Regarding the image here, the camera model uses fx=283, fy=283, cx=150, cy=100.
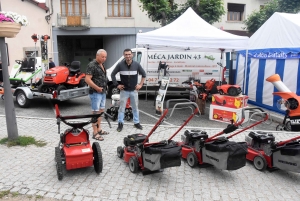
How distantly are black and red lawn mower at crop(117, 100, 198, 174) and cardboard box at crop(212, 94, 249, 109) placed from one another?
3584 mm

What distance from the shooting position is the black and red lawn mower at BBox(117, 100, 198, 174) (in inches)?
147

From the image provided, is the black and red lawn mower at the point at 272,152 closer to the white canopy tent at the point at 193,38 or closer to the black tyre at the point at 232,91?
the black tyre at the point at 232,91

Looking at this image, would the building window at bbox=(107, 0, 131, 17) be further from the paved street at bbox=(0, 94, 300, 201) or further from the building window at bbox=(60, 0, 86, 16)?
the paved street at bbox=(0, 94, 300, 201)

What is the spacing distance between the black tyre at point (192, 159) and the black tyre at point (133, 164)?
881 millimetres

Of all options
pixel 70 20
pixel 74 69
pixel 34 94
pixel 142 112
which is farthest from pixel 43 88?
pixel 70 20

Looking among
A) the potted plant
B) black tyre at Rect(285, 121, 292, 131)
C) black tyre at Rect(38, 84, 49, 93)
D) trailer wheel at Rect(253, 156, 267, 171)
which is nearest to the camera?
→ trailer wheel at Rect(253, 156, 267, 171)

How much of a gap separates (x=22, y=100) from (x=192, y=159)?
6454mm

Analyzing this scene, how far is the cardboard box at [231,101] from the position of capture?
23.8 feet

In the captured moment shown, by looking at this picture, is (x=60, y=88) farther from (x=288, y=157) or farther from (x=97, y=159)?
(x=288, y=157)

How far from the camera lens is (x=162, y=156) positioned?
145 inches

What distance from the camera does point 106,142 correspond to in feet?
18.3

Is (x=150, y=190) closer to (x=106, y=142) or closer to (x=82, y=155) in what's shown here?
(x=82, y=155)

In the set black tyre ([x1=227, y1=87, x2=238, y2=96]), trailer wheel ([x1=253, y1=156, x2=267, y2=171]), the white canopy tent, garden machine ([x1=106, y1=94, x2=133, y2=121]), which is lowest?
trailer wheel ([x1=253, y1=156, x2=267, y2=171])

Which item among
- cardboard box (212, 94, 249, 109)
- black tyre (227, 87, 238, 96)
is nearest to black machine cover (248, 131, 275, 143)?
cardboard box (212, 94, 249, 109)
